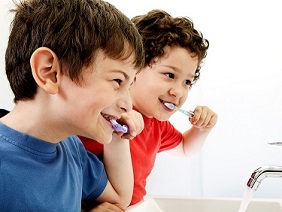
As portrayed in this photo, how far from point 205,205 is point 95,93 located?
607 mm

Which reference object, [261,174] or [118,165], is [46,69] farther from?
[261,174]

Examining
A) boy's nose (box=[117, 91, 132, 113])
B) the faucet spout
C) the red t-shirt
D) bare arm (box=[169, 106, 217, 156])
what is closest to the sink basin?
the red t-shirt

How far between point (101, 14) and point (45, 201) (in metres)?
0.29

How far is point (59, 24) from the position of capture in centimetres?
59

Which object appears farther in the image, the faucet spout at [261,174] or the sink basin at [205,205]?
the sink basin at [205,205]

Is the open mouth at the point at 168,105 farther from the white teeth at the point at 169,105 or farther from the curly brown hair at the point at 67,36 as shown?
the curly brown hair at the point at 67,36

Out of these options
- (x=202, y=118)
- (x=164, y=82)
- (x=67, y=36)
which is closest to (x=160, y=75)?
(x=164, y=82)

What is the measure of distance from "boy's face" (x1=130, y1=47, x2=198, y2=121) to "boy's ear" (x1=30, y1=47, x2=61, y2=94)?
1.30 feet

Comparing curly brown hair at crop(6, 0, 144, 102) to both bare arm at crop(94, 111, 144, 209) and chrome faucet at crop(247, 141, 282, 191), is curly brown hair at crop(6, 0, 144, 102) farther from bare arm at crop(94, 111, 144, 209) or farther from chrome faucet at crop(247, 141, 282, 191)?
chrome faucet at crop(247, 141, 282, 191)

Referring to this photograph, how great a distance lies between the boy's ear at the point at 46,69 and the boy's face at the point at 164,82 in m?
0.40

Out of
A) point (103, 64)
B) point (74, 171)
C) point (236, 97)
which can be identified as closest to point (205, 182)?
point (236, 97)

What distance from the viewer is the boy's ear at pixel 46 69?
583 millimetres

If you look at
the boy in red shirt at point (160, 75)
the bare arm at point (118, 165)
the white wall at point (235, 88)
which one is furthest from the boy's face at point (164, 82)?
the white wall at point (235, 88)

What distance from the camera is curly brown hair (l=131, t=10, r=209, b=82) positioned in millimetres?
960
